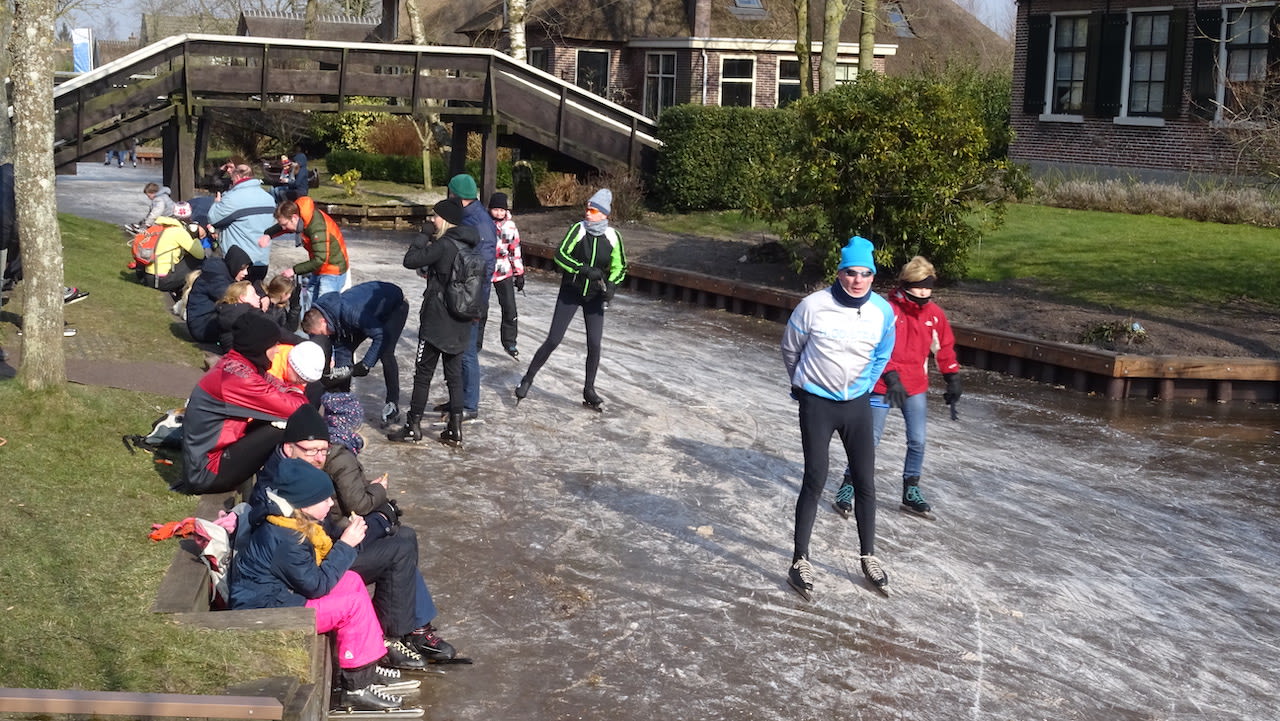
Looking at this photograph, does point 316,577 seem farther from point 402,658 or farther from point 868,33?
point 868,33

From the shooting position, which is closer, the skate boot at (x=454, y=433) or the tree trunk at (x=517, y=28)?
the skate boot at (x=454, y=433)

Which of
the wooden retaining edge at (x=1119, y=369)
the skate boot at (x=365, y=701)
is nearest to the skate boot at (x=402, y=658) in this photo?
the skate boot at (x=365, y=701)

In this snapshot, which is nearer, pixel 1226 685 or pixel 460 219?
pixel 1226 685

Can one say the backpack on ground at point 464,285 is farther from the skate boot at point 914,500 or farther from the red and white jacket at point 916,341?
the skate boot at point 914,500

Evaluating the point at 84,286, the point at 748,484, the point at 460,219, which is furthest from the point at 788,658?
the point at 84,286

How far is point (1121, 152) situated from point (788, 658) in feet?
78.0

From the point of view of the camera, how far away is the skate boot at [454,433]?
10.9m

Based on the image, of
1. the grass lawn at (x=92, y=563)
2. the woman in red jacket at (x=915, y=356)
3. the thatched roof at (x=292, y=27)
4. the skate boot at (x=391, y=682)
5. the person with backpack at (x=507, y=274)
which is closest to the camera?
the grass lawn at (x=92, y=563)

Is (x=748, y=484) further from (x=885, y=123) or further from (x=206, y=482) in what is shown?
(x=885, y=123)

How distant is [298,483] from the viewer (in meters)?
6.14

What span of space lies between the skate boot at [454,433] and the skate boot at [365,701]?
4.82m

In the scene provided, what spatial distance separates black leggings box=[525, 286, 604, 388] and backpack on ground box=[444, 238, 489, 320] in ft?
4.83

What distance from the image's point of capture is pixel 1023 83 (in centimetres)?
3061

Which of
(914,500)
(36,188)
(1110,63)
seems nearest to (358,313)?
(36,188)
